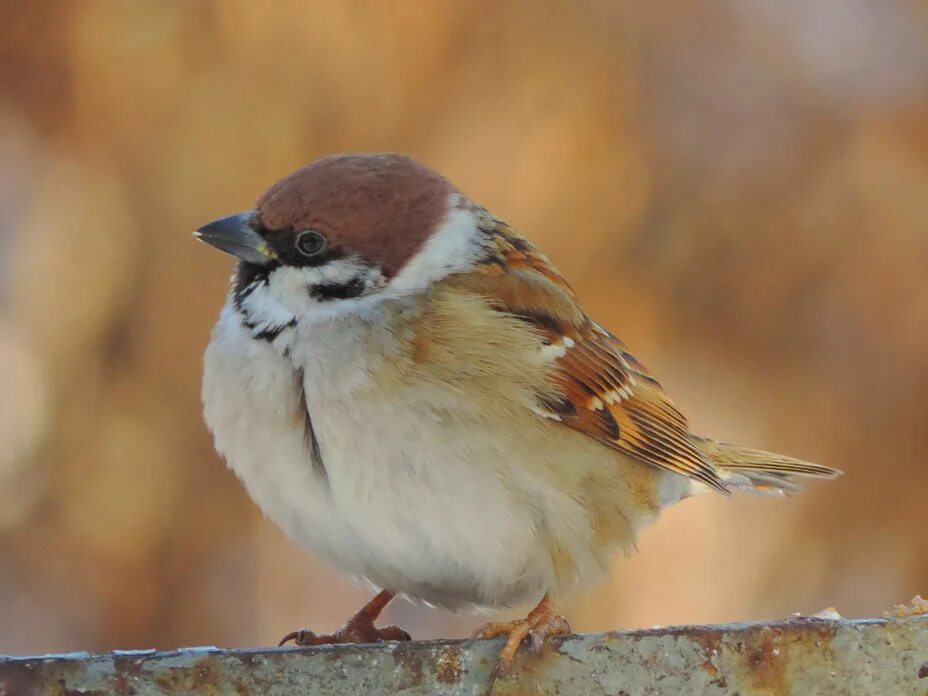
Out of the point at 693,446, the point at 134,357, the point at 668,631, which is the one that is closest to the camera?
the point at 668,631

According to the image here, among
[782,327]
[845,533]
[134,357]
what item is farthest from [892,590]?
[134,357]

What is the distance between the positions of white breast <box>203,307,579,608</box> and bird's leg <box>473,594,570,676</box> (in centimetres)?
10

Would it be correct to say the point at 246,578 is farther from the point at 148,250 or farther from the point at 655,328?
the point at 655,328

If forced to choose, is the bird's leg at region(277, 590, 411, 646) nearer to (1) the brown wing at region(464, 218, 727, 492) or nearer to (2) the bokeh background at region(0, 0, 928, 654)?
(1) the brown wing at region(464, 218, 727, 492)

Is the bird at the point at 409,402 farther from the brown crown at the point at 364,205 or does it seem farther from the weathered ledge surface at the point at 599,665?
the weathered ledge surface at the point at 599,665

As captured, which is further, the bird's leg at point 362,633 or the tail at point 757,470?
the tail at point 757,470

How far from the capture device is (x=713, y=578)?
3.59 meters

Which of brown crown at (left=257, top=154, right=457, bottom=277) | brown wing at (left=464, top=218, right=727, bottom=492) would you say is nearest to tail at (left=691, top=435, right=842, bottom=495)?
brown wing at (left=464, top=218, right=727, bottom=492)

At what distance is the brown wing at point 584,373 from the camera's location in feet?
7.00

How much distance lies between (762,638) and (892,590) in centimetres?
237

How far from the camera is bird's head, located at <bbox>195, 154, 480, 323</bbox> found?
200 centimetres

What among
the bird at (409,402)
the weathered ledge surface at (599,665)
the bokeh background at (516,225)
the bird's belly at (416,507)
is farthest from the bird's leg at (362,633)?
the bokeh background at (516,225)

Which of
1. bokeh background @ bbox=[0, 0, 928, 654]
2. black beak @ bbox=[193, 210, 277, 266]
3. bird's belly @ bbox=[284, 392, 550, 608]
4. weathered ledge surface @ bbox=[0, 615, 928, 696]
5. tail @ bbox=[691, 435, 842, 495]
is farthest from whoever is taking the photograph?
bokeh background @ bbox=[0, 0, 928, 654]

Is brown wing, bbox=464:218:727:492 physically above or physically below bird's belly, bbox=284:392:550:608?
above
